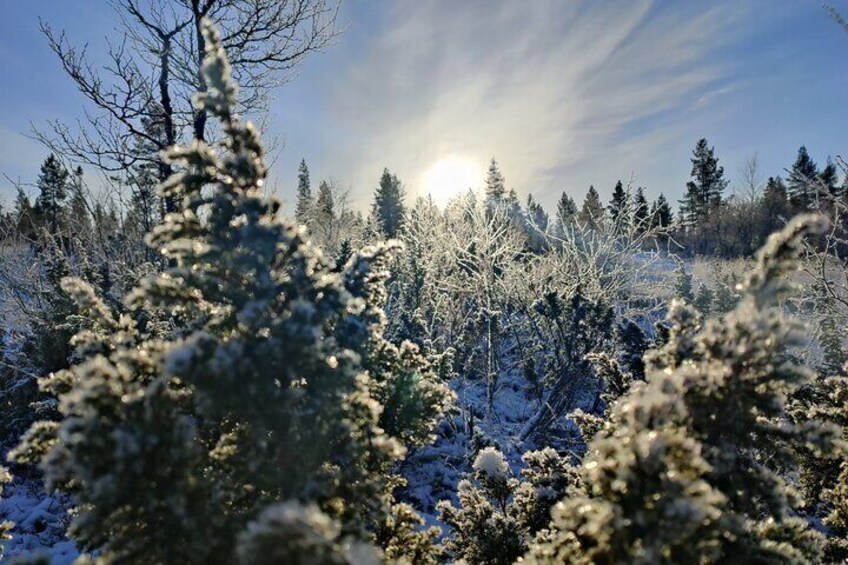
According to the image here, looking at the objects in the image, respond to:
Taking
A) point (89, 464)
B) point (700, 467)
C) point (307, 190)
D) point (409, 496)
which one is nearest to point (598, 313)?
point (409, 496)

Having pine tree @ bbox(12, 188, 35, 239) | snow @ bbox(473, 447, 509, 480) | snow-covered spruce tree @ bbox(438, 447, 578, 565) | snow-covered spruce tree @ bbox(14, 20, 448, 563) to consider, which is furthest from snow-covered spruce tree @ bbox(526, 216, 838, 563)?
pine tree @ bbox(12, 188, 35, 239)

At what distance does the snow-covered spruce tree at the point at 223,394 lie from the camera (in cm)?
190

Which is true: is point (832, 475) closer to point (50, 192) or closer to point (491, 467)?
point (491, 467)

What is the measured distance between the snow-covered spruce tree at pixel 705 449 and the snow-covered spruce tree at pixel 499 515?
5.40 feet

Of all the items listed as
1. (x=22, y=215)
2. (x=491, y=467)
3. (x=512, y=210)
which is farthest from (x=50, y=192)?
(x=491, y=467)

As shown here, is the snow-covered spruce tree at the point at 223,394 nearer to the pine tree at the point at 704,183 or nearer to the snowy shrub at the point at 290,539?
the snowy shrub at the point at 290,539

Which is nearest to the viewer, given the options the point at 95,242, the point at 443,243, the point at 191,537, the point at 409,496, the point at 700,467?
the point at 700,467

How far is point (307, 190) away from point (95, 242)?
172ft

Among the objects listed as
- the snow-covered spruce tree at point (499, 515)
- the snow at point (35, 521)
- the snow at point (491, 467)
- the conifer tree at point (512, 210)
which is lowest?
the snow at point (35, 521)

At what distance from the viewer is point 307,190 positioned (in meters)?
65.8

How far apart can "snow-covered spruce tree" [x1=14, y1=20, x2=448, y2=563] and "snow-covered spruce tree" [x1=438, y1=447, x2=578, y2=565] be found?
1602mm

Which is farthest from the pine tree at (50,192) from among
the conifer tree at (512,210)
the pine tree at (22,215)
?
the conifer tree at (512,210)

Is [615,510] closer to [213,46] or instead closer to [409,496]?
[213,46]

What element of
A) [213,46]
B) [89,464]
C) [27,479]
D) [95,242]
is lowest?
[27,479]
